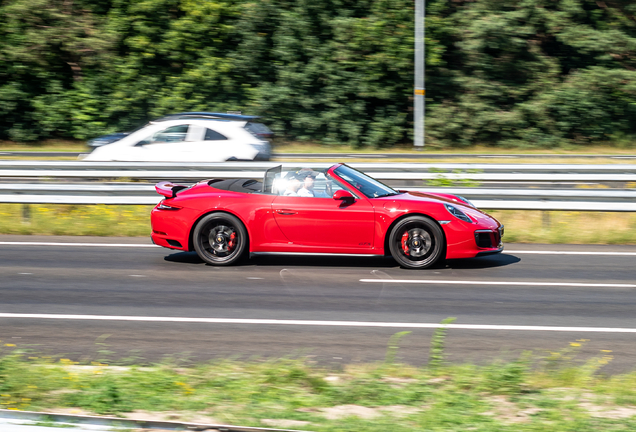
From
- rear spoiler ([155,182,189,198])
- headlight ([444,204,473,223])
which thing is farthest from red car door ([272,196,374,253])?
rear spoiler ([155,182,189,198])

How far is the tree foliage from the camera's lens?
2791 cm

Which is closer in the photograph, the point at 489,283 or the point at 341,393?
the point at 341,393

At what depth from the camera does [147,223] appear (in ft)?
38.2

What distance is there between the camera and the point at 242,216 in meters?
8.73

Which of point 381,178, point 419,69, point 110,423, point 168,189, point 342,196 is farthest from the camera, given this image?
point 419,69

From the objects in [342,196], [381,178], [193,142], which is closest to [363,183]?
[342,196]

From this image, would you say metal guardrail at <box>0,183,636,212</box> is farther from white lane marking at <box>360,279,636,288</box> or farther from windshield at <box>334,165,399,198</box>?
white lane marking at <box>360,279,636,288</box>

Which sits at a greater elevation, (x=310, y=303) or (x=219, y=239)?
(x=219, y=239)

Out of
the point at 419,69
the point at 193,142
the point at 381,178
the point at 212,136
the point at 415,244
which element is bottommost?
the point at 415,244

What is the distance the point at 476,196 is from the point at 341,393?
7231 millimetres

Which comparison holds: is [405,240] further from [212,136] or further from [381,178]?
[212,136]

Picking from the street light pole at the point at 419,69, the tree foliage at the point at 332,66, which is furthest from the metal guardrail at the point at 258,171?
the tree foliage at the point at 332,66

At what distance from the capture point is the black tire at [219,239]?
8812 millimetres

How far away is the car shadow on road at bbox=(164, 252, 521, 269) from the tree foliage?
63.0 ft
